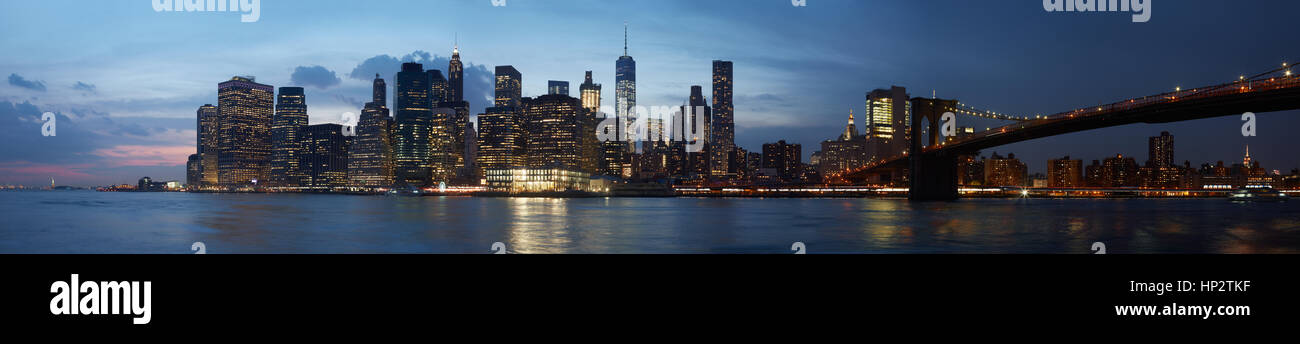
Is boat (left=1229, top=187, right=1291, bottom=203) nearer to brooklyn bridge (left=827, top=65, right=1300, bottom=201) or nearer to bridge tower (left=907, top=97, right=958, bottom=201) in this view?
brooklyn bridge (left=827, top=65, right=1300, bottom=201)

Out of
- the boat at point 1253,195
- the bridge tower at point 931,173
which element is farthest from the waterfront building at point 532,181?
the boat at point 1253,195

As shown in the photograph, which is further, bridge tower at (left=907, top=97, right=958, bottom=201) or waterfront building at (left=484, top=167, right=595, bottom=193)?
waterfront building at (left=484, top=167, right=595, bottom=193)

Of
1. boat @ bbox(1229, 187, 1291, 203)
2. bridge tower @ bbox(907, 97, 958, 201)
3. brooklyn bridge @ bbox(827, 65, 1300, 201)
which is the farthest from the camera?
boat @ bbox(1229, 187, 1291, 203)

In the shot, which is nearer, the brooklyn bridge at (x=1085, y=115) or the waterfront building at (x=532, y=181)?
the brooklyn bridge at (x=1085, y=115)

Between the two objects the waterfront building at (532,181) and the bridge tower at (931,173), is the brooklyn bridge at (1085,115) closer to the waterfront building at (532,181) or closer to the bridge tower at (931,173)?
the bridge tower at (931,173)

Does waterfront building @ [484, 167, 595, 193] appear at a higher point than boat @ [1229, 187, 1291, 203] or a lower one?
higher

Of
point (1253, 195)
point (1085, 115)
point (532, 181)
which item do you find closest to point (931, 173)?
point (1085, 115)

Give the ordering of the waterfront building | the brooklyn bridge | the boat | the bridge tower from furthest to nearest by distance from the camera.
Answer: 1. the waterfront building
2. the boat
3. the bridge tower
4. the brooklyn bridge

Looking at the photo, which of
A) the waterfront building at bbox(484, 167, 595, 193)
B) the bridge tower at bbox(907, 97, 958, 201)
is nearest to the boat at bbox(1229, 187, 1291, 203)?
the bridge tower at bbox(907, 97, 958, 201)

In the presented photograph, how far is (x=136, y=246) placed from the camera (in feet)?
117

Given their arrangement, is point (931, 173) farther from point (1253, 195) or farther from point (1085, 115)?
point (1253, 195)
